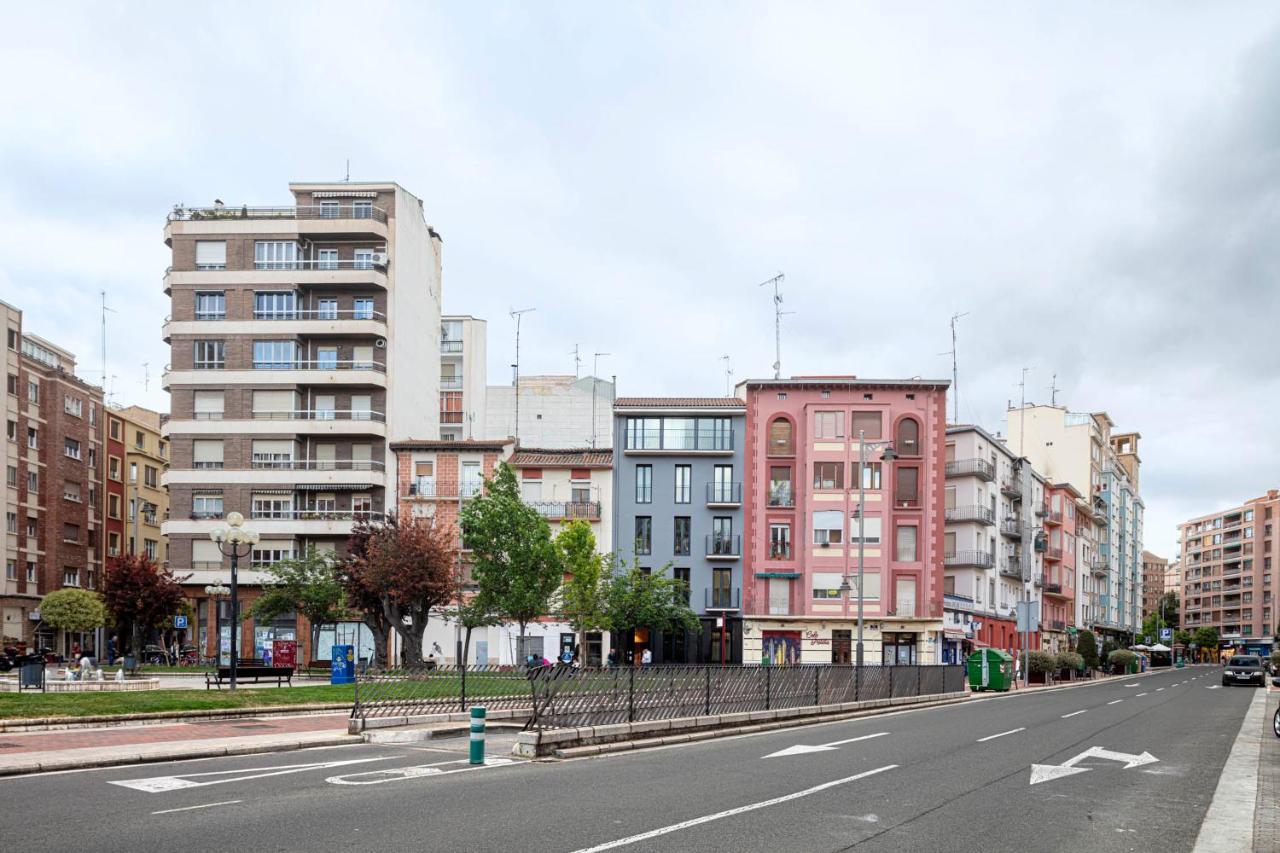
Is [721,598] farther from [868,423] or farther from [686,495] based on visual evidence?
[868,423]

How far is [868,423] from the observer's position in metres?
60.7

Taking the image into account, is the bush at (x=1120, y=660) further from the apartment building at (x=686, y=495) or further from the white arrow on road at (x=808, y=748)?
the white arrow on road at (x=808, y=748)

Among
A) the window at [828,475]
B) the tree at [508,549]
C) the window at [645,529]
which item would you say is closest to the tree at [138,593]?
the tree at [508,549]

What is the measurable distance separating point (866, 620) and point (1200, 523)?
15173 centimetres

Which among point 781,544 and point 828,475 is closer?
point 781,544

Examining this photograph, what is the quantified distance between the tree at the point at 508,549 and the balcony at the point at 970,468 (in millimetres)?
29412

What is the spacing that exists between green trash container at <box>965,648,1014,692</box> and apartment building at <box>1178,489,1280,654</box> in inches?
5022

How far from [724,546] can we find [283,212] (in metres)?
29.2

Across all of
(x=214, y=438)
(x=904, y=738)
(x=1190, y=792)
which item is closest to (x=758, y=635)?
(x=214, y=438)

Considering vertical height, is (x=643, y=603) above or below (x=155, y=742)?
below

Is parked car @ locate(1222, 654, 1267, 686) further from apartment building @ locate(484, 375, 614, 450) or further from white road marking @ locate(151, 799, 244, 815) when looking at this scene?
white road marking @ locate(151, 799, 244, 815)

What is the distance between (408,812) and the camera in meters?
10.9

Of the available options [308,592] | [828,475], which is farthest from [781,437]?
[308,592]

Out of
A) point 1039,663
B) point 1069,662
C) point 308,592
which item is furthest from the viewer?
point 1069,662
